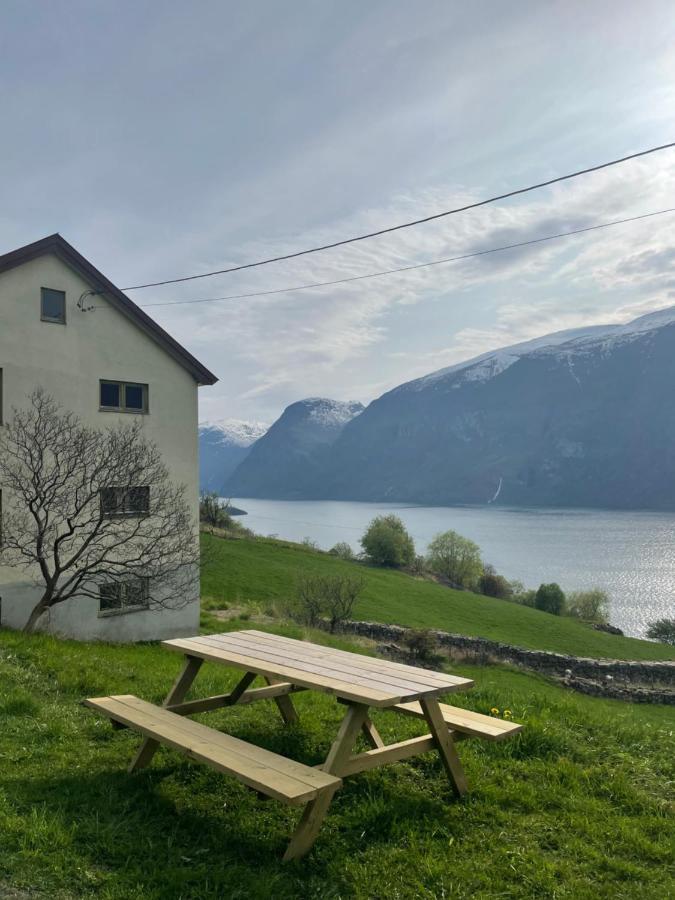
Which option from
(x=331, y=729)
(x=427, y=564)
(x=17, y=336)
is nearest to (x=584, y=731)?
(x=331, y=729)

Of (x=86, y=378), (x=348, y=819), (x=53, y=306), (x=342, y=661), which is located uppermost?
(x=53, y=306)

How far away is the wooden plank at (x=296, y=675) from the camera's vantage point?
4473mm

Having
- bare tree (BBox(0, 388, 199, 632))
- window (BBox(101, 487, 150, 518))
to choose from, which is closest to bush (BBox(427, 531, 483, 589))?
bare tree (BBox(0, 388, 199, 632))

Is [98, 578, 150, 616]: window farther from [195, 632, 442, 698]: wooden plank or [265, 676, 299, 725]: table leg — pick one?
[195, 632, 442, 698]: wooden plank

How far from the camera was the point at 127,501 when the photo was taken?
833 inches

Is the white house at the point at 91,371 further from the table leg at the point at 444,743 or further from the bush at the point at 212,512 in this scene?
the bush at the point at 212,512

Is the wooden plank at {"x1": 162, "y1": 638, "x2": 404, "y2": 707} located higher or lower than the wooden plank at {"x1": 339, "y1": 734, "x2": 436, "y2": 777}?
higher

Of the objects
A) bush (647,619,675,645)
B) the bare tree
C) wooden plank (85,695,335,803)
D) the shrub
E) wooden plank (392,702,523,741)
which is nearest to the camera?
wooden plank (85,695,335,803)

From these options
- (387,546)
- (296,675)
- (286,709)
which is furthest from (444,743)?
(387,546)

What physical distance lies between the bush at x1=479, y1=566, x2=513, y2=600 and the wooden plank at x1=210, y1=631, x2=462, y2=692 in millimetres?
63699

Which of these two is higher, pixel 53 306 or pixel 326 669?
pixel 53 306

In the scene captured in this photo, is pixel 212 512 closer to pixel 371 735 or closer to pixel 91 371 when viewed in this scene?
pixel 91 371

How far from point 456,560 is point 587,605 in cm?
1344

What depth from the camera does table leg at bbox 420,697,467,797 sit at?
4978 mm
